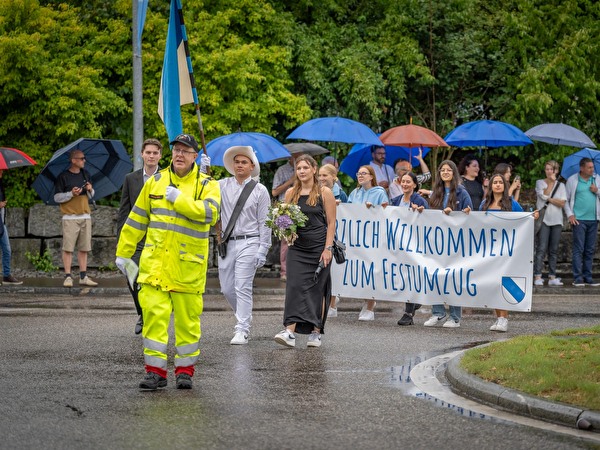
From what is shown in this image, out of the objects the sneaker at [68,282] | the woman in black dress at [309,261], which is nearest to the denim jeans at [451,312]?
the woman in black dress at [309,261]

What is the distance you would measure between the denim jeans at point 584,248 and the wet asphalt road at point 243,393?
5.38 metres

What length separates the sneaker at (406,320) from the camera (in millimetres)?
13797

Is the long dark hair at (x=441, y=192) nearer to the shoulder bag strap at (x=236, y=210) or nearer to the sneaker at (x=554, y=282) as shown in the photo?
the shoulder bag strap at (x=236, y=210)

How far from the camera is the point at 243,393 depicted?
8.84m

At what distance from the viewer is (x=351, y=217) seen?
49.3ft

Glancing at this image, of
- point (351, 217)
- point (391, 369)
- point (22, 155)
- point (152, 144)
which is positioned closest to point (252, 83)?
point (22, 155)

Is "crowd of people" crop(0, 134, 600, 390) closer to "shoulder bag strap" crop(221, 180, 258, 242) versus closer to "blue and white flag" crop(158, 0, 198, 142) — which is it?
"shoulder bag strap" crop(221, 180, 258, 242)

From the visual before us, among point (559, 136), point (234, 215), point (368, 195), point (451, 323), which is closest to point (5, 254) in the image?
point (368, 195)

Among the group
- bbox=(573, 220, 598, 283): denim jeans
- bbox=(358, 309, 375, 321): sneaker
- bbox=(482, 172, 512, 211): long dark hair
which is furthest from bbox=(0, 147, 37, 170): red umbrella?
bbox=(573, 220, 598, 283): denim jeans

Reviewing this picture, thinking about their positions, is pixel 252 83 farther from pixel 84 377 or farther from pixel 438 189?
pixel 84 377

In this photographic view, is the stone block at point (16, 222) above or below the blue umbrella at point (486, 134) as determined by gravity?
below

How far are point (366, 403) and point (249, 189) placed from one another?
3.90m

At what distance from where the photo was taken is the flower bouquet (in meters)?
11.4

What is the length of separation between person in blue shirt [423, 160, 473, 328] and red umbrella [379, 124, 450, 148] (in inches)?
192
